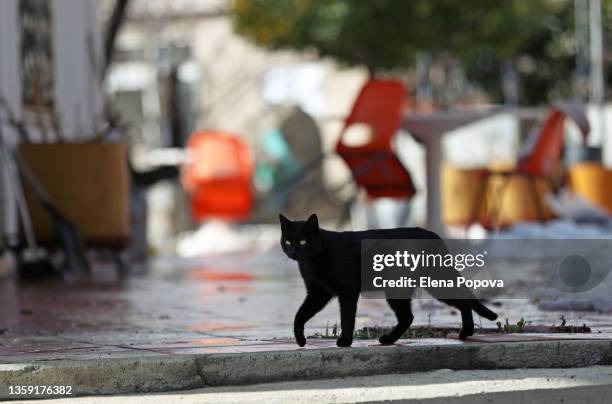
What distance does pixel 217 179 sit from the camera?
17.6 m

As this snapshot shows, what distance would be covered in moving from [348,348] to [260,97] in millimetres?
28313

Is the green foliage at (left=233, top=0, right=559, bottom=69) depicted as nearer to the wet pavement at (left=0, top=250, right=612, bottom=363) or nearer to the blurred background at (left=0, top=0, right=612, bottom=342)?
the blurred background at (left=0, top=0, right=612, bottom=342)

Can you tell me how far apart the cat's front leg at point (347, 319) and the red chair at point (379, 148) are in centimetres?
633

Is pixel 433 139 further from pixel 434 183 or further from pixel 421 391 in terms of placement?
pixel 421 391

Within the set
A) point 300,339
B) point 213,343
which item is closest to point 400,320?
point 300,339

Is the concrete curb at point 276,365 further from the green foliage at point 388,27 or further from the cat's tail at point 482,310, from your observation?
the green foliage at point 388,27

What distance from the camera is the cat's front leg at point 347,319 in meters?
5.70

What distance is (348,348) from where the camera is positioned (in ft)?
18.2

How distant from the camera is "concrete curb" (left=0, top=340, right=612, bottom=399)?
526cm

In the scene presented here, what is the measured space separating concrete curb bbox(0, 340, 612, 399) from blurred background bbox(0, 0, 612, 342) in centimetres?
557

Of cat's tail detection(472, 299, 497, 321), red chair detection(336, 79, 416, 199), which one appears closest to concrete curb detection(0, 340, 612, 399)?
cat's tail detection(472, 299, 497, 321)

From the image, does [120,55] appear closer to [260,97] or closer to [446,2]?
[260,97]

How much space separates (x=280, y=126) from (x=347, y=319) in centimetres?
1749

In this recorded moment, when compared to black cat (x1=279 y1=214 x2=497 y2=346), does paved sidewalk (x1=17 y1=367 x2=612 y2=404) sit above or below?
below
